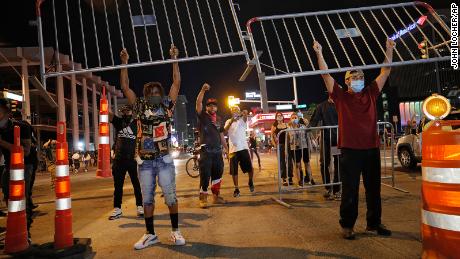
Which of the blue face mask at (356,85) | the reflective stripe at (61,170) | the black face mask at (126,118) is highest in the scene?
the blue face mask at (356,85)

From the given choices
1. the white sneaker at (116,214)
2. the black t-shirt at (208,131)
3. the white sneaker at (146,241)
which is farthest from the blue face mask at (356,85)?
the white sneaker at (116,214)

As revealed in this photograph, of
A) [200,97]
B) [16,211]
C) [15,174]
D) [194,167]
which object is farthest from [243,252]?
[194,167]

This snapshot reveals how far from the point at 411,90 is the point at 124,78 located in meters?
79.9

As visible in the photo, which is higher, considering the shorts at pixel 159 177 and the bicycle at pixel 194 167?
Result: the shorts at pixel 159 177

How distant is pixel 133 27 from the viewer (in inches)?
240

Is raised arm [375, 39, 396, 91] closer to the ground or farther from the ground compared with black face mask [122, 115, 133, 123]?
farther from the ground

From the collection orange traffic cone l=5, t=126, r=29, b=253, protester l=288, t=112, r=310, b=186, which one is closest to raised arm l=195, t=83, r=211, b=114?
protester l=288, t=112, r=310, b=186

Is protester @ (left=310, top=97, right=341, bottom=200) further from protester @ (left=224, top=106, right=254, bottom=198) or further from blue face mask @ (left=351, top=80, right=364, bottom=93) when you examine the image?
blue face mask @ (left=351, top=80, right=364, bottom=93)

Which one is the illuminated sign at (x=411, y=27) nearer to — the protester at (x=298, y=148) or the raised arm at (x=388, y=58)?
the raised arm at (x=388, y=58)

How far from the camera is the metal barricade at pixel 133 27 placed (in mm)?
5746

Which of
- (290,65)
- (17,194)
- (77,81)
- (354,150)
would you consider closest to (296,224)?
(354,150)

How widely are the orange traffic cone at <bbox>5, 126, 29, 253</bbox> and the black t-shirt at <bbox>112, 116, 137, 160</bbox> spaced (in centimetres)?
188

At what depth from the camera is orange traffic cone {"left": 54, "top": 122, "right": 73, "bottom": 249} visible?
4.12 meters

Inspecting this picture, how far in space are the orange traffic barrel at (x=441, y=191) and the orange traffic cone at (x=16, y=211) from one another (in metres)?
4.24
